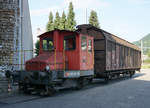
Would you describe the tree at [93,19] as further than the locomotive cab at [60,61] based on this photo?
Yes

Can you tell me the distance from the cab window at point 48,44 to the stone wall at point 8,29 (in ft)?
6.14

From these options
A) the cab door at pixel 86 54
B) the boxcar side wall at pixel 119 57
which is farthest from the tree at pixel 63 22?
the cab door at pixel 86 54

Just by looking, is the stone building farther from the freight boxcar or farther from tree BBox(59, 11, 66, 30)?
tree BBox(59, 11, 66, 30)

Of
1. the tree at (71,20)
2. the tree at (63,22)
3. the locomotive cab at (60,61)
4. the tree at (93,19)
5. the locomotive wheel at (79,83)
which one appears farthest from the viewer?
the tree at (93,19)

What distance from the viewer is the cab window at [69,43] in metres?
→ 9.20

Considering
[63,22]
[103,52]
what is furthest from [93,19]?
[103,52]

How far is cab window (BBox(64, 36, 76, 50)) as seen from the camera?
9.20 m

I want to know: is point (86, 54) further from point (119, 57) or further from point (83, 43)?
point (119, 57)

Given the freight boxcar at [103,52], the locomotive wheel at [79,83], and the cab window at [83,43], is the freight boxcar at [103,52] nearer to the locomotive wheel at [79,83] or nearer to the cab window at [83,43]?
the locomotive wheel at [79,83]

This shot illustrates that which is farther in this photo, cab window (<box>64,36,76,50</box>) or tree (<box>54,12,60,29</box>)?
tree (<box>54,12,60,29</box>)

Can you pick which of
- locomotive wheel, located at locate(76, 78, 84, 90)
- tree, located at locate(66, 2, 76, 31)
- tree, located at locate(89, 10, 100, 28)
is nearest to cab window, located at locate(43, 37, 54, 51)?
locomotive wheel, located at locate(76, 78, 84, 90)

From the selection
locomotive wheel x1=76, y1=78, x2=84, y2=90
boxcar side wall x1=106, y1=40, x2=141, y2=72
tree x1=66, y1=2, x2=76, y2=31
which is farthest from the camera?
tree x1=66, y1=2, x2=76, y2=31

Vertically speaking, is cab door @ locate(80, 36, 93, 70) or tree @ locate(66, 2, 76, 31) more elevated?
tree @ locate(66, 2, 76, 31)

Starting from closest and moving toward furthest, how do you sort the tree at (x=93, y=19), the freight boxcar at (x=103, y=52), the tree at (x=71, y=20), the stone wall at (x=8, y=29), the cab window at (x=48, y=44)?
the cab window at (x=48, y=44), the stone wall at (x=8, y=29), the freight boxcar at (x=103, y=52), the tree at (x=71, y=20), the tree at (x=93, y=19)
